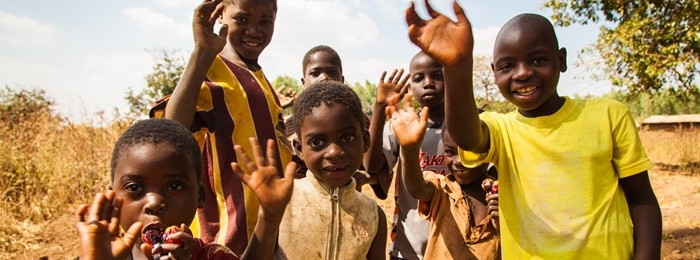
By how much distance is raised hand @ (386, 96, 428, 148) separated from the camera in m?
1.91

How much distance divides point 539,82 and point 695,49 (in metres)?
10.1

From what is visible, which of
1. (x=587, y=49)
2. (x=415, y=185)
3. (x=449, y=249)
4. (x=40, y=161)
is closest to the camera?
(x=415, y=185)

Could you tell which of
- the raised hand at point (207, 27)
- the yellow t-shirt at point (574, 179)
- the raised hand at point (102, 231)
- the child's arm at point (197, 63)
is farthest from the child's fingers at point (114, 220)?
the yellow t-shirt at point (574, 179)

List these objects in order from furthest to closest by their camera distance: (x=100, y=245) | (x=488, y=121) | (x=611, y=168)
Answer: (x=488, y=121), (x=611, y=168), (x=100, y=245)

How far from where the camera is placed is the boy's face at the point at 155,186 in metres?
1.50

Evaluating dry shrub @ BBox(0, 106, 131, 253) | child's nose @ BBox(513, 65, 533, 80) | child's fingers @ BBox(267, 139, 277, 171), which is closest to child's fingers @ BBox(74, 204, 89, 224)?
child's fingers @ BBox(267, 139, 277, 171)

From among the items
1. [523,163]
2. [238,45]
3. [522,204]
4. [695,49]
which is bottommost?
[522,204]

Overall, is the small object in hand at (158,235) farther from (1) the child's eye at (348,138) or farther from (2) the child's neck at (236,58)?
(2) the child's neck at (236,58)

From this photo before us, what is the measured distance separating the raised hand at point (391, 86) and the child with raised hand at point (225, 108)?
55 cm

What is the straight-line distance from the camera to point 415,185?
223cm

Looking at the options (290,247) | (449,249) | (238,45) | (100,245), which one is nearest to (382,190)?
(449,249)

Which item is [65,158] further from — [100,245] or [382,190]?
[100,245]

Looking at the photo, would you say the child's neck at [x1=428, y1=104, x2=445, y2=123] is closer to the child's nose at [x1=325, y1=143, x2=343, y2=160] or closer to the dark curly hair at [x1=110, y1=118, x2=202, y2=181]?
the child's nose at [x1=325, y1=143, x2=343, y2=160]

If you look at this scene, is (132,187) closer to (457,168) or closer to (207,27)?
(207,27)
